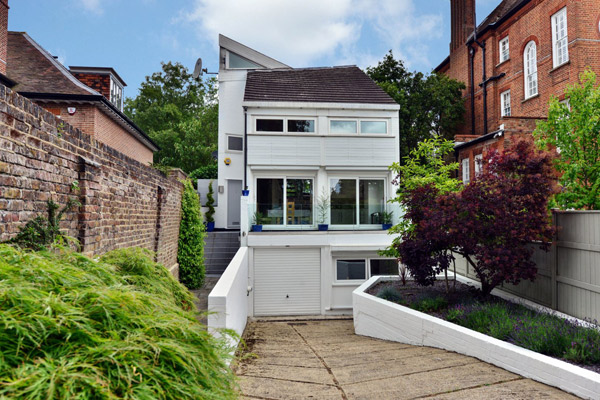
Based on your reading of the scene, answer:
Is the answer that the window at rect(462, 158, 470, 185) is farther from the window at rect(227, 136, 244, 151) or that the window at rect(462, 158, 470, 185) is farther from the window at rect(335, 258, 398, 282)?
the window at rect(227, 136, 244, 151)

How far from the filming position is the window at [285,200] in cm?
1434

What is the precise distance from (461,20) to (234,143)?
1601cm

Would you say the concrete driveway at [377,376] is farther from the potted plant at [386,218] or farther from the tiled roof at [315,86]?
the tiled roof at [315,86]

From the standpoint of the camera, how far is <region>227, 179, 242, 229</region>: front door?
20750 millimetres

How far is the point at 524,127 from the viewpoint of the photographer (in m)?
15.2

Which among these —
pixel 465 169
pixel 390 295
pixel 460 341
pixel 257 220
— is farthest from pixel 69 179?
pixel 465 169

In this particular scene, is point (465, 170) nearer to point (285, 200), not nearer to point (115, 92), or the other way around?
point (285, 200)

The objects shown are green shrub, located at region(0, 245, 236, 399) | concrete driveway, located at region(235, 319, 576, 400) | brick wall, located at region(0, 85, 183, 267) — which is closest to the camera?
green shrub, located at region(0, 245, 236, 399)

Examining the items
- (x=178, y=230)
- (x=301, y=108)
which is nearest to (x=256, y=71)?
(x=301, y=108)

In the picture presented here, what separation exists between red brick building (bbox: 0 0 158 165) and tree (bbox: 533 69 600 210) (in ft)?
42.4

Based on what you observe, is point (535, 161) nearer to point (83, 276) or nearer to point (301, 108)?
point (83, 276)

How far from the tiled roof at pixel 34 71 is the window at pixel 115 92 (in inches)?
117

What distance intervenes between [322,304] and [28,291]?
12693 millimetres

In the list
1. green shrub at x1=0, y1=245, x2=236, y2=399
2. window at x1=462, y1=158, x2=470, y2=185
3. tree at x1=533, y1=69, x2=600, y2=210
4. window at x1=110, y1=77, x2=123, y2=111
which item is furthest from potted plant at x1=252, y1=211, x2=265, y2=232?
green shrub at x1=0, y1=245, x2=236, y2=399
